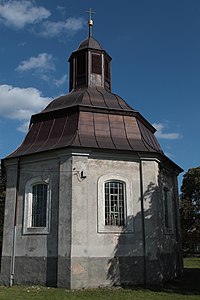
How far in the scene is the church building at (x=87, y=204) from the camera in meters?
13.1

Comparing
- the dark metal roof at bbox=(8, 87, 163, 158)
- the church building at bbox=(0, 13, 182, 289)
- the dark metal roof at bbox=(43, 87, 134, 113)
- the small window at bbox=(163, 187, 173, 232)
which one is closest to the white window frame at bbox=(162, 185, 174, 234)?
the small window at bbox=(163, 187, 173, 232)

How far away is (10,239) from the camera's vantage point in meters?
14.5

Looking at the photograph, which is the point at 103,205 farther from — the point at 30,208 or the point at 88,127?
the point at 88,127

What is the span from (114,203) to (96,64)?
29.7 ft

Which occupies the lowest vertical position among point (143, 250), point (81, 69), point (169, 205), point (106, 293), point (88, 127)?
point (106, 293)

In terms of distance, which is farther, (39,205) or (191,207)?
(191,207)

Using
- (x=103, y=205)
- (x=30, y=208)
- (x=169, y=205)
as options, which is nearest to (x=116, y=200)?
(x=103, y=205)

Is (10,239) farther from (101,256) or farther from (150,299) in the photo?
→ (150,299)

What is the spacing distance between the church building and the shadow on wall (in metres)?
0.04

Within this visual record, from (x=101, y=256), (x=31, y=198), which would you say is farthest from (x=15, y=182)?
(x=101, y=256)

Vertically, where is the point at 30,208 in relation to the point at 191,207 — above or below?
below

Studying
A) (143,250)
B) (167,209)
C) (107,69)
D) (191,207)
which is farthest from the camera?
(191,207)

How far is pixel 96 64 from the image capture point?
766 inches

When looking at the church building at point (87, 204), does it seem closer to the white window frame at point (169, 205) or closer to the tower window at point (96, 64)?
the white window frame at point (169, 205)
